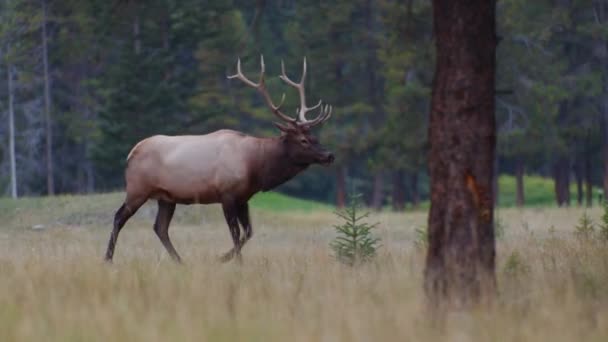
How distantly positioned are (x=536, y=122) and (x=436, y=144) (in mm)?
26831

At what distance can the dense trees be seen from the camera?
110ft

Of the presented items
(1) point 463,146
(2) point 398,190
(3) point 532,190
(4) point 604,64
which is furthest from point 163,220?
(3) point 532,190

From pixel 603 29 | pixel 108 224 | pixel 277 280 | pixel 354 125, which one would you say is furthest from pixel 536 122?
pixel 277 280

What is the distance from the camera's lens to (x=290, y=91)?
132ft

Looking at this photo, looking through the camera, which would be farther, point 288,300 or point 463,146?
point 463,146

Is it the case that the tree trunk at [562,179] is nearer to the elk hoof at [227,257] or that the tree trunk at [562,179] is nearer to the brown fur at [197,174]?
the brown fur at [197,174]

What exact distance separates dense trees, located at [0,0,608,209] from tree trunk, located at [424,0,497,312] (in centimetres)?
1934

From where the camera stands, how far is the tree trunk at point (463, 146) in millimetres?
7422

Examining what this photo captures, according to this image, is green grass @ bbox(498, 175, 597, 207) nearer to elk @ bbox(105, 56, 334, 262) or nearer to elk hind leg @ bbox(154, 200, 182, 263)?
elk @ bbox(105, 56, 334, 262)

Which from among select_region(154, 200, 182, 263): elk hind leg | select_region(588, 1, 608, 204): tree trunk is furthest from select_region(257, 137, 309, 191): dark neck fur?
select_region(588, 1, 608, 204): tree trunk

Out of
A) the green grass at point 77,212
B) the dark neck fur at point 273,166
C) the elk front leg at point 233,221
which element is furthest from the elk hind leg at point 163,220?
the green grass at point 77,212

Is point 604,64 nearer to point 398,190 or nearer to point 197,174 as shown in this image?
point 398,190

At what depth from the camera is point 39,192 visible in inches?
1820

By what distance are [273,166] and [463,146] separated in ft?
20.6
